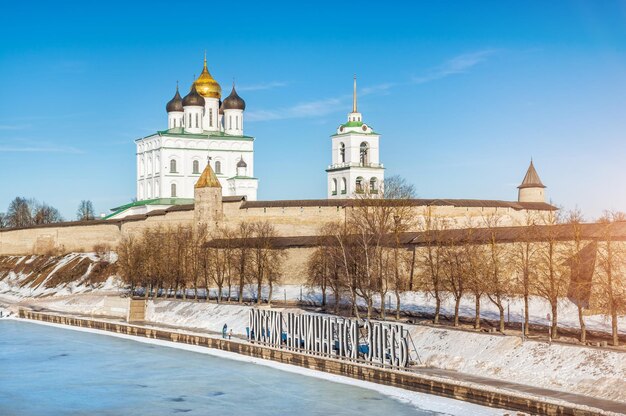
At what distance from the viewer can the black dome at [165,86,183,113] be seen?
228 ft

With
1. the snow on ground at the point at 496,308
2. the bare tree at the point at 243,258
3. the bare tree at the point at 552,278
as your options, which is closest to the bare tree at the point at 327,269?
the snow on ground at the point at 496,308

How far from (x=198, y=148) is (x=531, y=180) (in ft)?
75.8

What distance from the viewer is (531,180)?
63.2m

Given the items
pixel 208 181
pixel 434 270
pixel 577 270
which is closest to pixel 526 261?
pixel 577 270

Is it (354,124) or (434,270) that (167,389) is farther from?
(354,124)

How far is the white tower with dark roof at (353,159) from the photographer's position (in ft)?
213

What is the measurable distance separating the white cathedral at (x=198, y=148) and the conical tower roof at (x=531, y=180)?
18.6 meters

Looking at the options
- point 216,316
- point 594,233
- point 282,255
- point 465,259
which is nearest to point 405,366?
point 465,259

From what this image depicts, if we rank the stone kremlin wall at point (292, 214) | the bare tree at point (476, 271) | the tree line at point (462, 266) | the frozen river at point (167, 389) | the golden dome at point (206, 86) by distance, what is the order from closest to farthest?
the frozen river at point (167, 389) → the tree line at point (462, 266) → the bare tree at point (476, 271) → the stone kremlin wall at point (292, 214) → the golden dome at point (206, 86)

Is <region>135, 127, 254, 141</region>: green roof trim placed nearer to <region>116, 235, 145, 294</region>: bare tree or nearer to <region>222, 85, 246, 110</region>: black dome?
<region>222, 85, 246, 110</region>: black dome

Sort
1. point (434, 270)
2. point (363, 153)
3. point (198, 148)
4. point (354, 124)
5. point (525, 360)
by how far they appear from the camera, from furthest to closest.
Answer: point (198, 148) → point (363, 153) → point (354, 124) → point (434, 270) → point (525, 360)

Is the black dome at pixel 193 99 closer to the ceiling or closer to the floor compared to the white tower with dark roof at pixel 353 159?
closer to the ceiling

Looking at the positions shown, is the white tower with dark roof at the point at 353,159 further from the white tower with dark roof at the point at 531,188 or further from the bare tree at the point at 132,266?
the bare tree at the point at 132,266

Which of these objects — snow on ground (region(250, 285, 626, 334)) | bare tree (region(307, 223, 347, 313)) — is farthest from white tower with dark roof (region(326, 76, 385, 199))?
snow on ground (region(250, 285, 626, 334))
